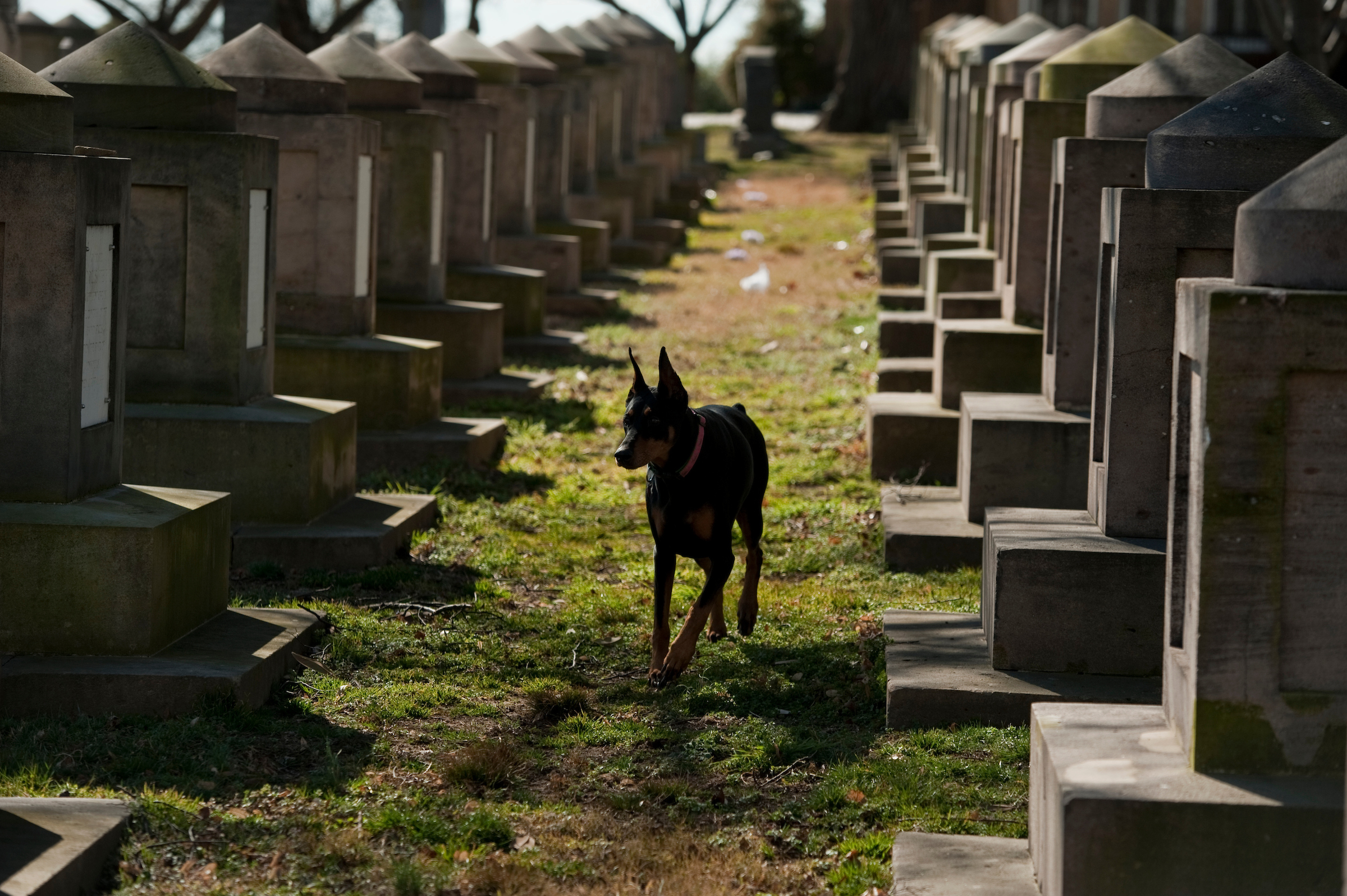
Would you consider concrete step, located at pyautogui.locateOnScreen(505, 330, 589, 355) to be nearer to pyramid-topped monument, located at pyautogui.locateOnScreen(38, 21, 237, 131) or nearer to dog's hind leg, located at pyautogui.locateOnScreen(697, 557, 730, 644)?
pyramid-topped monument, located at pyautogui.locateOnScreen(38, 21, 237, 131)

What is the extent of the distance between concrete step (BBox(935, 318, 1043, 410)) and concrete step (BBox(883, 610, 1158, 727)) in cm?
384

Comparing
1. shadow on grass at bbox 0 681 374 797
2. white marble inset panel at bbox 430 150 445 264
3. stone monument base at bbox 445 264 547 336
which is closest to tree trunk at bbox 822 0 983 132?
stone monument base at bbox 445 264 547 336

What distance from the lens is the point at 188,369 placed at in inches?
325

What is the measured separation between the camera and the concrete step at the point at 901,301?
16.0m

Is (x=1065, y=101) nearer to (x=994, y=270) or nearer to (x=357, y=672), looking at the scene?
(x=994, y=270)

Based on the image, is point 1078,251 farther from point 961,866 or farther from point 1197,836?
point 1197,836

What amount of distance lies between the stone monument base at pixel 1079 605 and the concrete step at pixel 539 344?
923 centimetres

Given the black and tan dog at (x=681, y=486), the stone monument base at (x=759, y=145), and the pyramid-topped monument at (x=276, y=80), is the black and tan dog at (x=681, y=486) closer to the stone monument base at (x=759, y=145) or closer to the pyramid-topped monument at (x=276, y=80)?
the pyramid-topped monument at (x=276, y=80)

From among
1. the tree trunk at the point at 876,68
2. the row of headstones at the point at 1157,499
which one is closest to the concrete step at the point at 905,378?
the row of headstones at the point at 1157,499

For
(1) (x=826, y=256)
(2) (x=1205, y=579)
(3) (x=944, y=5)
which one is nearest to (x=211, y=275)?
(2) (x=1205, y=579)

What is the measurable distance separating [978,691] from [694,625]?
44.1 inches

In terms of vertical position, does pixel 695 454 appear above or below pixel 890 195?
below

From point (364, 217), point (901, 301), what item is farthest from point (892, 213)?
point (364, 217)

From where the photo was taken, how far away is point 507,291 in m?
14.7
